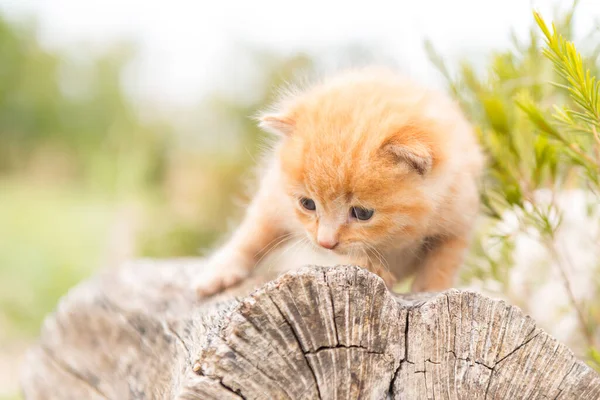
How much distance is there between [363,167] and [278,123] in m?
0.30

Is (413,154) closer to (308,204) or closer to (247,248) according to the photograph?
(308,204)

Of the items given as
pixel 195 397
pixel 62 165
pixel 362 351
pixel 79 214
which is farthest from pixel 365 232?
Result: pixel 62 165

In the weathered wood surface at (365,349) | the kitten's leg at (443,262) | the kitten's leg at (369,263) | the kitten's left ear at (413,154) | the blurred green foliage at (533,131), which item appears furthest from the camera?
the kitten's leg at (443,262)

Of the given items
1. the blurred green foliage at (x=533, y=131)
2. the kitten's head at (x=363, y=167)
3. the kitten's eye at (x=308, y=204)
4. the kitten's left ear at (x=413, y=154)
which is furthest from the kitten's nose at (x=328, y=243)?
the blurred green foliage at (x=533, y=131)

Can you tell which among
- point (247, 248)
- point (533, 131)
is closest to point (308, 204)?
point (247, 248)

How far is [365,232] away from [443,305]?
14.2 inches

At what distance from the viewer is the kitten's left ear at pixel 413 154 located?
4.30 ft

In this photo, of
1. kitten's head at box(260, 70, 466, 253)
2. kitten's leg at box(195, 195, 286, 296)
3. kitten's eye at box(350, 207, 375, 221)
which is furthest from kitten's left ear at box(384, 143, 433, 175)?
kitten's leg at box(195, 195, 286, 296)

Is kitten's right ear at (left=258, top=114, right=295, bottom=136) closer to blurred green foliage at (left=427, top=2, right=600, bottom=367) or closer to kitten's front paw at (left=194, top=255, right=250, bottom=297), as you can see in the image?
kitten's front paw at (left=194, top=255, right=250, bottom=297)

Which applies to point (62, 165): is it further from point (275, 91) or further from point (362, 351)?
point (362, 351)

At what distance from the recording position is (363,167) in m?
1.32

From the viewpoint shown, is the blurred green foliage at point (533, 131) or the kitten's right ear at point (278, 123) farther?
the kitten's right ear at point (278, 123)

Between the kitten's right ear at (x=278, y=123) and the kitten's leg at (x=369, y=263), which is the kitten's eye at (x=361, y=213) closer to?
the kitten's leg at (x=369, y=263)

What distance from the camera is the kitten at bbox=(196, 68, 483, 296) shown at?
52.9 inches
